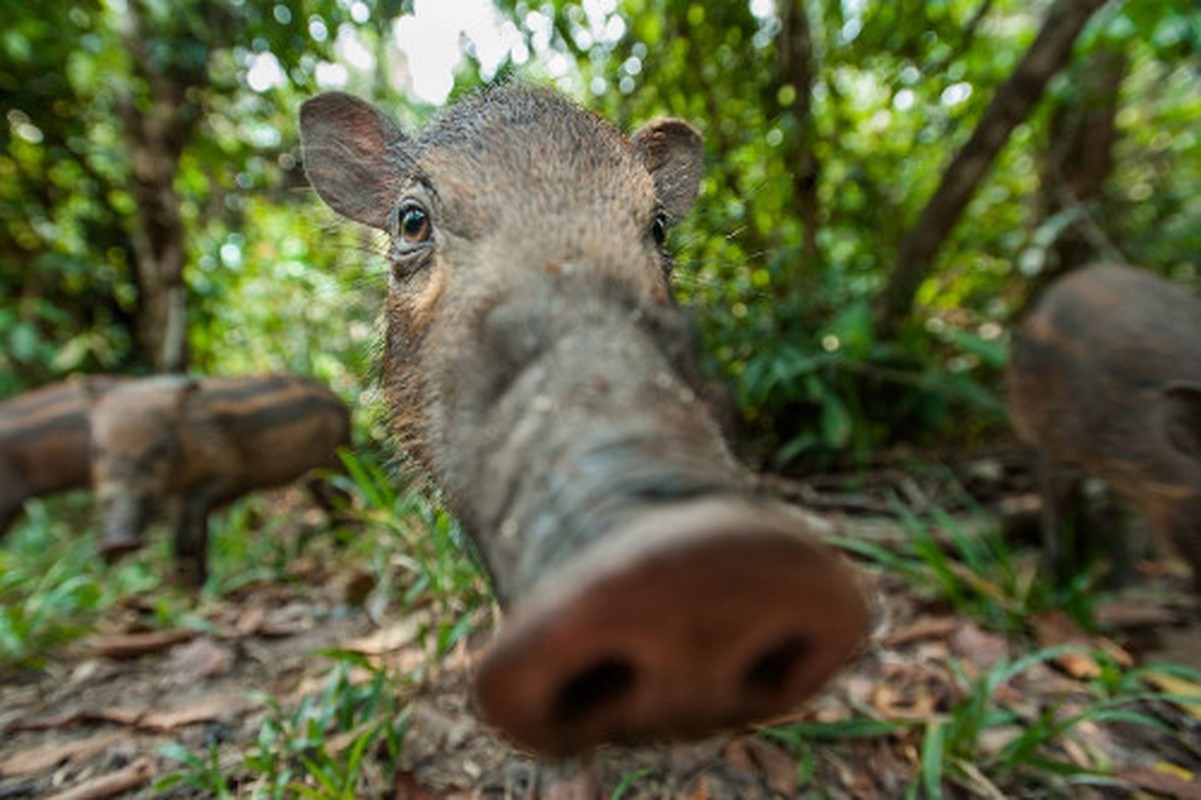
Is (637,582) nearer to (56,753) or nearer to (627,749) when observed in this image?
(627,749)

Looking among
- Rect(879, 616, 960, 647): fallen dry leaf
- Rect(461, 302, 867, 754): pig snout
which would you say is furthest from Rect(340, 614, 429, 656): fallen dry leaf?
Rect(461, 302, 867, 754): pig snout

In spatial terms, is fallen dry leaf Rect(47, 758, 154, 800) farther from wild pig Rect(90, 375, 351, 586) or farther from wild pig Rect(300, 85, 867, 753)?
wild pig Rect(90, 375, 351, 586)

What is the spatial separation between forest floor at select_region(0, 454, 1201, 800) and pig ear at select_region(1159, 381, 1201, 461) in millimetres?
726

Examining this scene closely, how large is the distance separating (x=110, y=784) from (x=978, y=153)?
4562 mm

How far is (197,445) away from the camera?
496 centimetres

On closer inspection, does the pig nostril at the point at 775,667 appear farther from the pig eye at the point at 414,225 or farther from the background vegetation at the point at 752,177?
the background vegetation at the point at 752,177

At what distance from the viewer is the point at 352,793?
1991 millimetres

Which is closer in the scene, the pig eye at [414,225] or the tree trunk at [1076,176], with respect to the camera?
the pig eye at [414,225]

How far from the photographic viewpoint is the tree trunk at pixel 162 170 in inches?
Result: 222

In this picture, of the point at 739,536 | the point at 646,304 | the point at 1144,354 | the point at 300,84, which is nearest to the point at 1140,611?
the point at 1144,354

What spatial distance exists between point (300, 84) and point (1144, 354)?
4.04m

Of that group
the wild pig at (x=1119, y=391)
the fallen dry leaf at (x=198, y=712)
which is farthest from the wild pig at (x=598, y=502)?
the wild pig at (x=1119, y=391)

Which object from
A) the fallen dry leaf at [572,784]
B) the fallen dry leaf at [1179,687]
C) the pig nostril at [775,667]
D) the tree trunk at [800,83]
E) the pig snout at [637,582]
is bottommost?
the fallen dry leaf at [1179,687]

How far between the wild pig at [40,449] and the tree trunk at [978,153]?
528 centimetres
